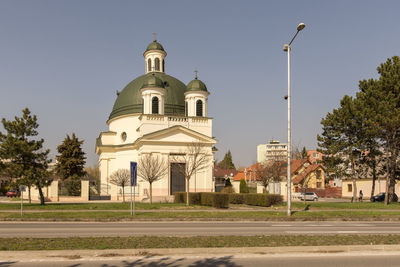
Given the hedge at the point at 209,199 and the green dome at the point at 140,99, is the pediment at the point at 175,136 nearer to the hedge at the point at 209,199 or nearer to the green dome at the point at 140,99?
the green dome at the point at 140,99

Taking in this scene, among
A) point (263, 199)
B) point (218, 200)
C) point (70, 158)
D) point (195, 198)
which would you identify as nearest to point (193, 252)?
point (218, 200)

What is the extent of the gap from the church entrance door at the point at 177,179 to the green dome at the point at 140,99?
33.4 ft

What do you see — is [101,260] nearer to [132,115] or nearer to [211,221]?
[211,221]

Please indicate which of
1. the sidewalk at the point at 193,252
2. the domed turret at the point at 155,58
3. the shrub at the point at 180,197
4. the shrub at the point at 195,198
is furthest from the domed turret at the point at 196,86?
the sidewalk at the point at 193,252

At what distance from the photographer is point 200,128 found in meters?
46.5

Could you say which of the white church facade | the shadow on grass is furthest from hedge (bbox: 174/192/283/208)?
the shadow on grass

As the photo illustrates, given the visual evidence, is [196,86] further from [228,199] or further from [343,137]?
[228,199]

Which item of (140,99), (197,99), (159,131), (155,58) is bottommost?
(159,131)

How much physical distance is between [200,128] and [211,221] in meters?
28.3

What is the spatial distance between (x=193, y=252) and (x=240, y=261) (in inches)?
48.1

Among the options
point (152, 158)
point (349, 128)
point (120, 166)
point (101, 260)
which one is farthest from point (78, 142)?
point (101, 260)

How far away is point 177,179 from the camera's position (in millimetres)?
43938

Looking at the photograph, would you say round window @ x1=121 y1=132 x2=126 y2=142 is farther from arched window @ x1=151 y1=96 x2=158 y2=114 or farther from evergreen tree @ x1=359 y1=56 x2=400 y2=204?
evergreen tree @ x1=359 y1=56 x2=400 y2=204

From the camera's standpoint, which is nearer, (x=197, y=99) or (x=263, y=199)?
(x=263, y=199)
